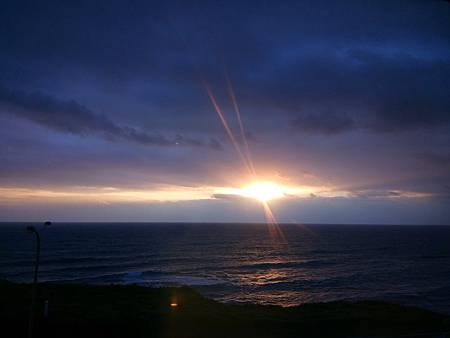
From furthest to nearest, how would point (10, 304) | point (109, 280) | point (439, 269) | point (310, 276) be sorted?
point (439, 269) → point (310, 276) → point (109, 280) → point (10, 304)

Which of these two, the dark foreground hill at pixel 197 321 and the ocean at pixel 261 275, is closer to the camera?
→ the dark foreground hill at pixel 197 321

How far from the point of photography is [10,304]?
1722 cm

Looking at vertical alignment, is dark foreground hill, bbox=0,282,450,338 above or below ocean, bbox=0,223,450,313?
above

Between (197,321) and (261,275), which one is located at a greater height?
(197,321)

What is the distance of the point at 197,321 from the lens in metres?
14.2

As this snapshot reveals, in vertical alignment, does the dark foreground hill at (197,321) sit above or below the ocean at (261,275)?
above

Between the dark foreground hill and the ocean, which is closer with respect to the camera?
the dark foreground hill

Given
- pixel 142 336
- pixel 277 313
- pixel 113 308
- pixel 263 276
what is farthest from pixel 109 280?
pixel 142 336

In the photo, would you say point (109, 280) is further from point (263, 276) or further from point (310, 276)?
point (310, 276)

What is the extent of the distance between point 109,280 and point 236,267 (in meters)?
16.5

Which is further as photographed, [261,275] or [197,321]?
[261,275]

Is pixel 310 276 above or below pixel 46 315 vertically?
below

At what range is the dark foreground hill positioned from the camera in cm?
1246

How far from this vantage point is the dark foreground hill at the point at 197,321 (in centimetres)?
1246
